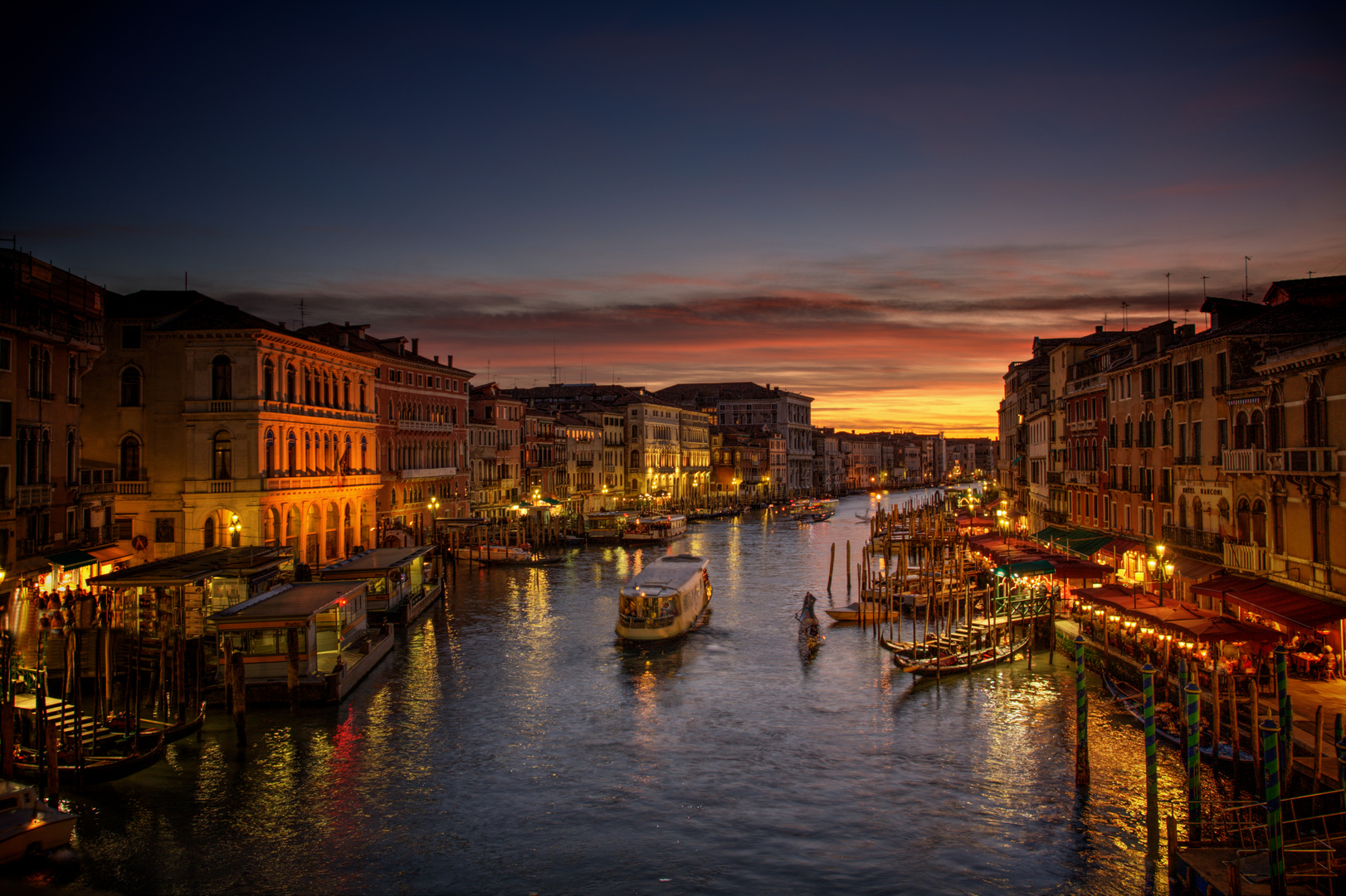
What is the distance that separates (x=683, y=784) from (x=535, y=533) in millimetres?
45869

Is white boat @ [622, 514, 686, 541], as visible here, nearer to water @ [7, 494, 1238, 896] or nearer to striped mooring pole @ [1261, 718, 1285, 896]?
water @ [7, 494, 1238, 896]

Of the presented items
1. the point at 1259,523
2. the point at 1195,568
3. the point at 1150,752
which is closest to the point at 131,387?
the point at 1150,752

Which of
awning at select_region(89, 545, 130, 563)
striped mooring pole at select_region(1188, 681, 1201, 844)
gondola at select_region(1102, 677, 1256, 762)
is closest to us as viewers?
striped mooring pole at select_region(1188, 681, 1201, 844)

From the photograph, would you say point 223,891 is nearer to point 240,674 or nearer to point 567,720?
point 240,674

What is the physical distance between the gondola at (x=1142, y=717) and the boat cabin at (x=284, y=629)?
1675 centimetres

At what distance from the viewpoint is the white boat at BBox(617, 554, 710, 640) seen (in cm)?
2839

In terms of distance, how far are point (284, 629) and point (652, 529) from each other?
45.2m

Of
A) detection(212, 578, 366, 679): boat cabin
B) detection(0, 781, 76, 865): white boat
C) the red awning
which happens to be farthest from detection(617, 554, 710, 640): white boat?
detection(0, 781, 76, 865): white boat

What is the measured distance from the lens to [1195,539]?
24844 mm

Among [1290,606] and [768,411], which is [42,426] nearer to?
[1290,606]

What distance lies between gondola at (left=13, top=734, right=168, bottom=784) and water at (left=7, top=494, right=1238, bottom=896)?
24cm

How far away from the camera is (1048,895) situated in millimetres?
12602

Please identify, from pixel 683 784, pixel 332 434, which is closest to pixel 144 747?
pixel 683 784

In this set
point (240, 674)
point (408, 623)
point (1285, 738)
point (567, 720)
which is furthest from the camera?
point (408, 623)
